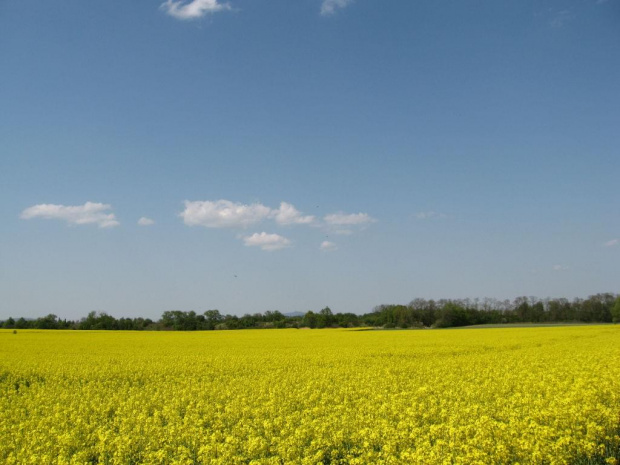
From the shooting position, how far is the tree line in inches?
3159

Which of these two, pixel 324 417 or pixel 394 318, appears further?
pixel 394 318

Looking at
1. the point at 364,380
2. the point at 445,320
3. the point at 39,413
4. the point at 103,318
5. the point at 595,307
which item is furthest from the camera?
the point at 595,307

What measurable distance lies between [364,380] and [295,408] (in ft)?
12.2

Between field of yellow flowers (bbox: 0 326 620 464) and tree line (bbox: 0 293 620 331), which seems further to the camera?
tree line (bbox: 0 293 620 331)

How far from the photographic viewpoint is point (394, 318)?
107 metres

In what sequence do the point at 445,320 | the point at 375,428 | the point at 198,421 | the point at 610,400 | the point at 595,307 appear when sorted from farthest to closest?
the point at 595,307 → the point at 445,320 → the point at 610,400 → the point at 198,421 → the point at 375,428

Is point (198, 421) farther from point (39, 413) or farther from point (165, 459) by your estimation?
point (39, 413)

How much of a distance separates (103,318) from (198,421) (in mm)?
78929

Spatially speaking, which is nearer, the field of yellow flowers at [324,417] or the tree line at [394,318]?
the field of yellow flowers at [324,417]

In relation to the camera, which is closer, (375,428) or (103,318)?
(375,428)

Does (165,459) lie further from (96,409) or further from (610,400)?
(610,400)

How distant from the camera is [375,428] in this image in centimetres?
855

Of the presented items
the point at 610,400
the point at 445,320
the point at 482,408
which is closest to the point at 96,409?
the point at 482,408

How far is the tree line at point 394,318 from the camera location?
8025 centimetres
